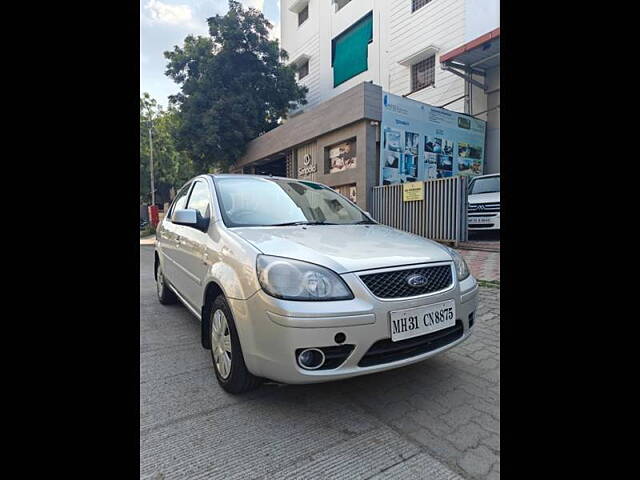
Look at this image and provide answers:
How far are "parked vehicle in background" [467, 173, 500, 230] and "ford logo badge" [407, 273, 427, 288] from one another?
6.35m

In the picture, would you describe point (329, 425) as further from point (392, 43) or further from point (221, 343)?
point (392, 43)

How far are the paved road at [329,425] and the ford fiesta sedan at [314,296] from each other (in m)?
0.23

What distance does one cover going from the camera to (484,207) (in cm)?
791

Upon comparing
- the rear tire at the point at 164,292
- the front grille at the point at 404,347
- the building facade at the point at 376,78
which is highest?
the building facade at the point at 376,78

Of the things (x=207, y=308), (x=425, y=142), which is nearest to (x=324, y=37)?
(x=425, y=142)

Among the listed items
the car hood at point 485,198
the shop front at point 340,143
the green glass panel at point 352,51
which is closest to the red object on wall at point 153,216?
the shop front at point 340,143

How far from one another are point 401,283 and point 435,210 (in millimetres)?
6322

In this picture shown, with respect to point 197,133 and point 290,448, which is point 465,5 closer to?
point 197,133

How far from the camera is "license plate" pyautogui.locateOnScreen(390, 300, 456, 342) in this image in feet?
6.00

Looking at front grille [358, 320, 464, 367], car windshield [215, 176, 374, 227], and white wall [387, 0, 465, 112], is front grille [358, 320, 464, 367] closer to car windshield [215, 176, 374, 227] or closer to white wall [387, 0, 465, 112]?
car windshield [215, 176, 374, 227]

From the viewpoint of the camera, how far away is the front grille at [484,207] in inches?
302

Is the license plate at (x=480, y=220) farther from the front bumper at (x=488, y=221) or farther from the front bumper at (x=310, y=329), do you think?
the front bumper at (x=310, y=329)

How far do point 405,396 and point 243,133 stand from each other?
14.3 metres
